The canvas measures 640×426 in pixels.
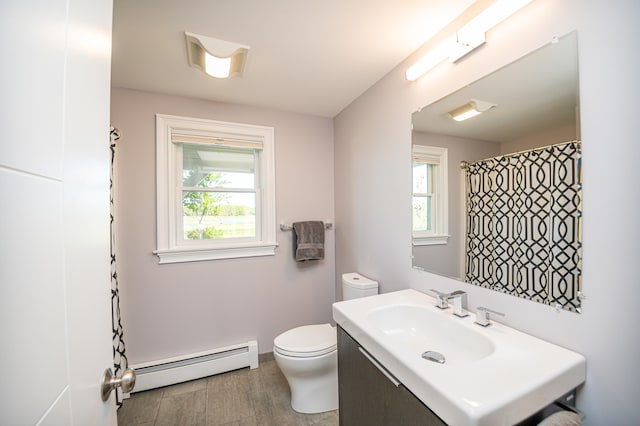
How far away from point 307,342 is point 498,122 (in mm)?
1645

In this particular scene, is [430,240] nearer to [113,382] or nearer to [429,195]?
[429,195]

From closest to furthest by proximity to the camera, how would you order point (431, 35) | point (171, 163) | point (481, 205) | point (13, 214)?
point (13, 214) < point (481, 205) < point (431, 35) < point (171, 163)

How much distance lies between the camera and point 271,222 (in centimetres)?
235

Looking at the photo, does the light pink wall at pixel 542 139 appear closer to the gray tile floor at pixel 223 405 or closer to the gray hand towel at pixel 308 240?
the gray hand towel at pixel 308 240

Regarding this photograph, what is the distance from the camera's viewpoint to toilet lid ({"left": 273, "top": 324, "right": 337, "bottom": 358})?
1.62m

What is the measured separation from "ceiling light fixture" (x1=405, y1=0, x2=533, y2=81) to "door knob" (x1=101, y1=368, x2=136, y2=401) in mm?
1724

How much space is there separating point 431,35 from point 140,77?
1.89 meters

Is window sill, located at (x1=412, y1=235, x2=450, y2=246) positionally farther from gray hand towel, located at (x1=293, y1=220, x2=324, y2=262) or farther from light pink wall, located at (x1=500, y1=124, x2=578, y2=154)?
gray hand towel, located at (x1=293, y1=220, x2=324, y2=262)

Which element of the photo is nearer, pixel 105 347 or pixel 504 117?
pixel 105 347

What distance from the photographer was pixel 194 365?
6.73ft

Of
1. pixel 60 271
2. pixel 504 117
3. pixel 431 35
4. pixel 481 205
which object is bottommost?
pixel 60 271

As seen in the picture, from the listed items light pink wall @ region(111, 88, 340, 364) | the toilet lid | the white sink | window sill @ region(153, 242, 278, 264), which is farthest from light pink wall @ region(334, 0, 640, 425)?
window sill @ region(153, 242, 278, 264)

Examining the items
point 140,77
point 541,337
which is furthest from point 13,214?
point 140,77

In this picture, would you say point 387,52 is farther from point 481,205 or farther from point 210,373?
point 210,373
